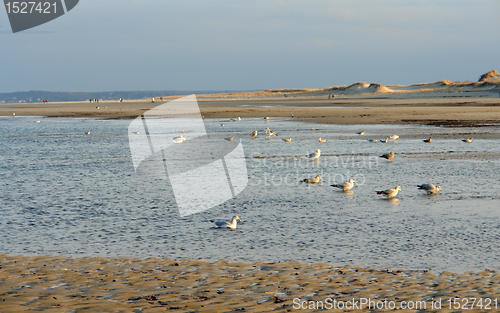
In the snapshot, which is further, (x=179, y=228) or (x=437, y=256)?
(x=179, y=228)

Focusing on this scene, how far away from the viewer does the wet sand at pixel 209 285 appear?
22.8 ft

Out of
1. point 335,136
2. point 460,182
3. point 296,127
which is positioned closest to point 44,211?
point 460,182

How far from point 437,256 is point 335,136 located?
22.9m

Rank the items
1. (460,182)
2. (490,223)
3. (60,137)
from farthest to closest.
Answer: (60,137)
(460,182)
(490,223)

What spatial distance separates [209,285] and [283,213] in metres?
5.00

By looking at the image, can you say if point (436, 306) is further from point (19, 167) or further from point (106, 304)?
point (19, 167)

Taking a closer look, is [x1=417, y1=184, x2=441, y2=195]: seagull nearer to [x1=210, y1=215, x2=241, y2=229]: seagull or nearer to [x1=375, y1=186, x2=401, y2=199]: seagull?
[x1=375, y1=186, x2=401, y2=199]: seagull

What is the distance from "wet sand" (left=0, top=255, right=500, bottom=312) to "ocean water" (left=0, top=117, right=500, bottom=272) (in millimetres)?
516

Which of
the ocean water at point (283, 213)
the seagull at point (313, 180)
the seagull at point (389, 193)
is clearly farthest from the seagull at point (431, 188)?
the seagull at point (313, 180)

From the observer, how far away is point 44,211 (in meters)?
12.8

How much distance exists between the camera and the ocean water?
9523 mm

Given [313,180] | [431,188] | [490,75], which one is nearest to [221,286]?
[431,188]

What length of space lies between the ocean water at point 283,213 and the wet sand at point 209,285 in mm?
516

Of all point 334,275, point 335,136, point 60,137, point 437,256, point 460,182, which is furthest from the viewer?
point 60,137
